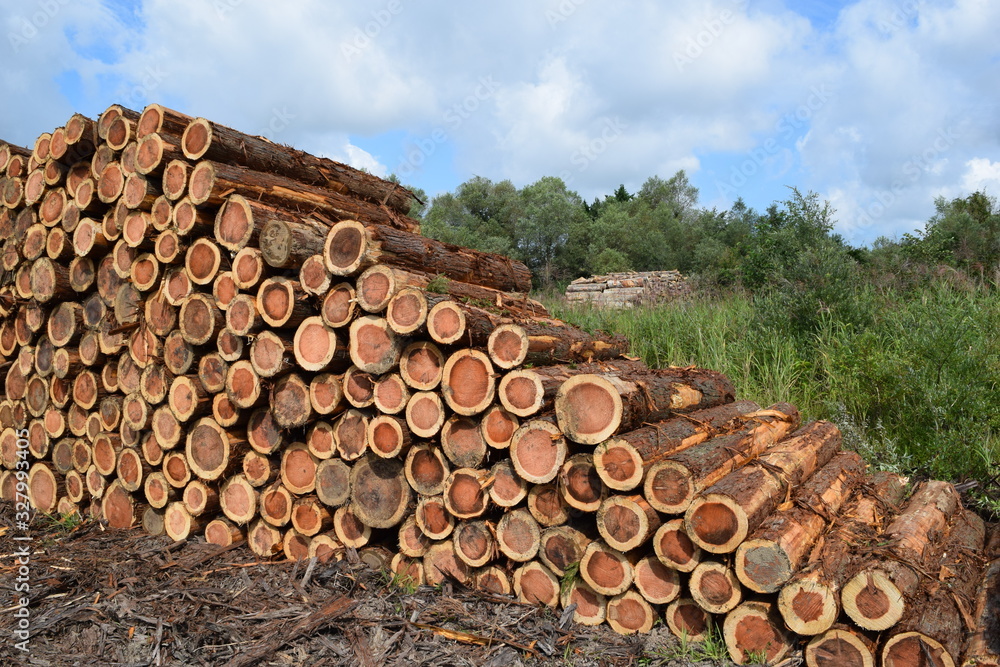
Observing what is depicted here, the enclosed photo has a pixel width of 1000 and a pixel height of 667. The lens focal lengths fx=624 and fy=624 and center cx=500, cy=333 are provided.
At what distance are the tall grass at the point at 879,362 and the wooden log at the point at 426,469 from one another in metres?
3.50

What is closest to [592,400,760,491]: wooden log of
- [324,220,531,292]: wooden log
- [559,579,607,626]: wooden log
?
[559,579,607,626]: wooden log

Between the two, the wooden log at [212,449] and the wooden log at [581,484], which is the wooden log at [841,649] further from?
the wooden log at [212,449]

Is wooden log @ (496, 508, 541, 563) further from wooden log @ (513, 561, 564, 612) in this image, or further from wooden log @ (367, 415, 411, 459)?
wooden log @ (367, 415, 411, 459)

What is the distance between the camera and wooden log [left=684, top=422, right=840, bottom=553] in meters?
2.93

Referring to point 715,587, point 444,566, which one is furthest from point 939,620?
point 444,566

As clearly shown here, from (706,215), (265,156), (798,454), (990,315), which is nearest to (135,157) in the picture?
(265,156)

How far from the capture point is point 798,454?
12.5ft

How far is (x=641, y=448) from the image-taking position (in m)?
3.23

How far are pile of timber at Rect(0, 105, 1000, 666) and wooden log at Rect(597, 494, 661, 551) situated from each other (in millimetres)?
12

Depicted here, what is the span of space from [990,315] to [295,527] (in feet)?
22.1

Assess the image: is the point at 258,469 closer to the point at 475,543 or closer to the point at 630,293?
the point at 475,543

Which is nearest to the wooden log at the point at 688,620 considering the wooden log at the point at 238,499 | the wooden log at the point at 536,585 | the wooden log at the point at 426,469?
the wooden log at the point at 536,585

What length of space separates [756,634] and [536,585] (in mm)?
1169

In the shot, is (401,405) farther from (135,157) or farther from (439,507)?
(135,157)
